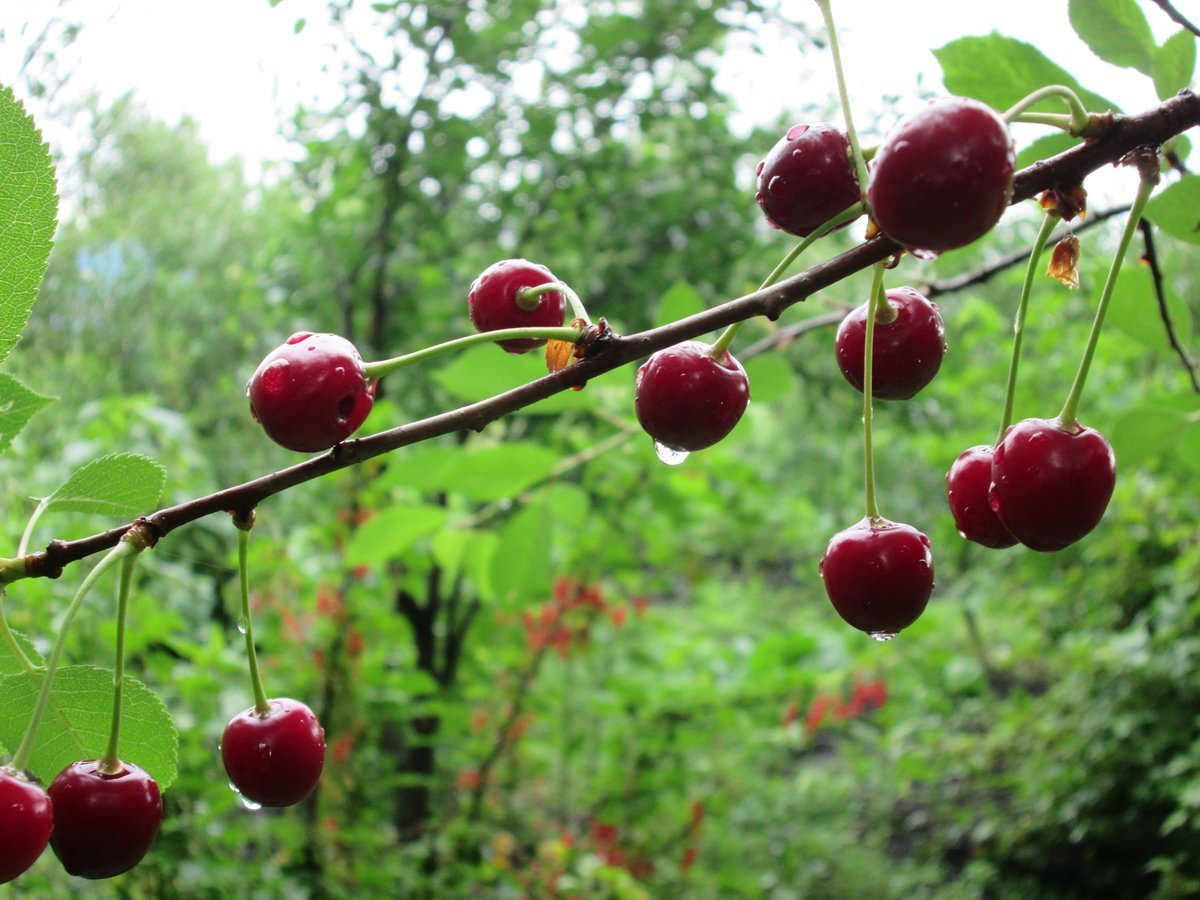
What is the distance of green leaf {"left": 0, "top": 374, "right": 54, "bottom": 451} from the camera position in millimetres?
813

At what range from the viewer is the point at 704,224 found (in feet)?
14.4

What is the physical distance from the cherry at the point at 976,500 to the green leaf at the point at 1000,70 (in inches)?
17.1

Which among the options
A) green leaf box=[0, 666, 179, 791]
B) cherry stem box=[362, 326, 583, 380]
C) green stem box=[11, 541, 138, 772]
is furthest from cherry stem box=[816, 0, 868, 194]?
green leaf box=[0, 666, 179, 791]

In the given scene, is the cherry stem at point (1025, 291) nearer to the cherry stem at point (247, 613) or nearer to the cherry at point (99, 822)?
the cherry stem at point (247, 613)

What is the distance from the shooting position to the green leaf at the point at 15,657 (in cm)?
84

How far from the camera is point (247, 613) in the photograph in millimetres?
784

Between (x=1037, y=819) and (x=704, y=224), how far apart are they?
9.53ft

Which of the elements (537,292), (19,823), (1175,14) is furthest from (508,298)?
(1175,14)

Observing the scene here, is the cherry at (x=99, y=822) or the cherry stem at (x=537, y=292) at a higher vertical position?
the cherry stem at (x=537, y=292)

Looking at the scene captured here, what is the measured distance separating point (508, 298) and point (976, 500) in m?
0.43

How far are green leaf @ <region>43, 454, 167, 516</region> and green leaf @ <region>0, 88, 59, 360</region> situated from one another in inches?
4.4

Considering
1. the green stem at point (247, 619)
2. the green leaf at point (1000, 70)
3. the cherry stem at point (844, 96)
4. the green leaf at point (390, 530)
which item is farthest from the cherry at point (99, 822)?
the green leaf at point (390, 530)

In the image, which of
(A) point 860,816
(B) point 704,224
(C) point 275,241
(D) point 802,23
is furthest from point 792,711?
(C) point 275,241

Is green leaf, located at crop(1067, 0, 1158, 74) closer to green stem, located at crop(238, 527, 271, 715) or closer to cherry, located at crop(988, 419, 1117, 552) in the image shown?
cherry, located at crop(988, 419, 1117, 552)
